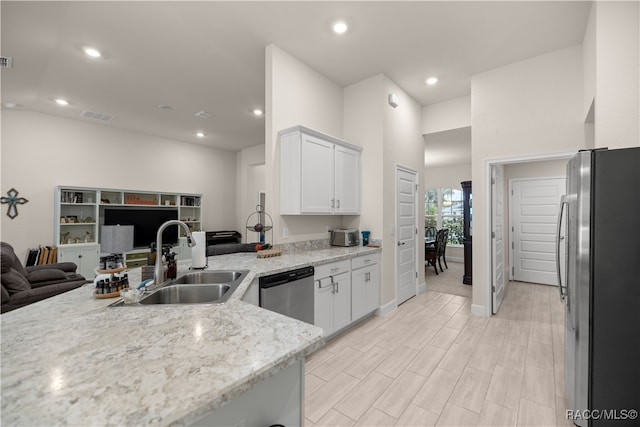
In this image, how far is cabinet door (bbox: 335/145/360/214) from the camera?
141 inches

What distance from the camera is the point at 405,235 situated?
435 cm

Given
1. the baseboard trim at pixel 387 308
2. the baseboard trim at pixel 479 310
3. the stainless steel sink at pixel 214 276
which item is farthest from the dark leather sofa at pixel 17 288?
the baseboard trim at pixel 479 310

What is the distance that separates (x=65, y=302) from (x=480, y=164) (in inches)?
170

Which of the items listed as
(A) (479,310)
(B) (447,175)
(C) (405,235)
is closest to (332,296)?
(C) (405,235)

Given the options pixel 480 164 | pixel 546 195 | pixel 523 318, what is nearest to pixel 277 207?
pixel 480 164

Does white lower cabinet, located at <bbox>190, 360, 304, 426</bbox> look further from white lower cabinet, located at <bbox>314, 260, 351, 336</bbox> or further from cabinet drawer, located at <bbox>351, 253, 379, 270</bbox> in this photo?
cabinet drawer, located at <bbox>351, 253, 379, 270</bbox>

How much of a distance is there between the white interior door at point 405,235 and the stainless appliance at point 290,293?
193cm

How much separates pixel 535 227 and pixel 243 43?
5772mm

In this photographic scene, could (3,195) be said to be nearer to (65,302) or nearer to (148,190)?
(148,190)

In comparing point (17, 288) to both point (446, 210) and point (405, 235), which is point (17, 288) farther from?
point (446, 210)

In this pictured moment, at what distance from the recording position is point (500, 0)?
2.51 metres

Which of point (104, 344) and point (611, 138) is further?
point (611, 138)

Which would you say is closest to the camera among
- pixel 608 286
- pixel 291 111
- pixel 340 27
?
pixel 608 286

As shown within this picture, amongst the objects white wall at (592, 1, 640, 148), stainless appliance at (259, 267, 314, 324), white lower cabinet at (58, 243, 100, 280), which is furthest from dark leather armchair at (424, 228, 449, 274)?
white lower cabinet at (58, 243, 100, 280)
